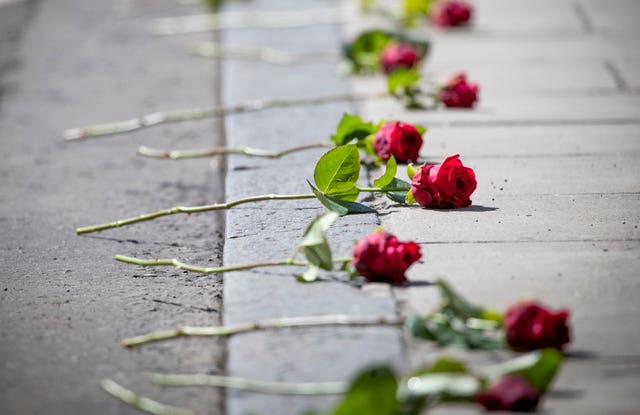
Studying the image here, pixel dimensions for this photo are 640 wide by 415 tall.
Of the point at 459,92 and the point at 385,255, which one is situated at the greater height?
the point at 459,92

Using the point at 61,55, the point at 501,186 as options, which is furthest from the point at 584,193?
the point at 61,55

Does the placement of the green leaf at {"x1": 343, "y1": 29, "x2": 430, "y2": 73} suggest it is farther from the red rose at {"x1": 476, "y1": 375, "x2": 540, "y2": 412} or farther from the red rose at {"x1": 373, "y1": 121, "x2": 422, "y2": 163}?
the red rose at {"x1": 476, "y1": 375, "x2": 540, "y2": 412}

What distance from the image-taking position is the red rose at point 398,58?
440cm

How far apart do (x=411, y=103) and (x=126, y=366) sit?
2045 mm

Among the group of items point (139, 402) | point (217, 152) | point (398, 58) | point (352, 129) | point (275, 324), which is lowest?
point (139, 402)

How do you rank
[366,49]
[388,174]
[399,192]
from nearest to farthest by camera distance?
1. [388,174]
2. [399,192]
3. [366,49]

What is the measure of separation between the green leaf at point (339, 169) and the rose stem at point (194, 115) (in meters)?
1.56

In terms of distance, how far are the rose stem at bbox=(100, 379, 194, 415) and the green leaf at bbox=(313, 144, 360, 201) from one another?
0.80 metres

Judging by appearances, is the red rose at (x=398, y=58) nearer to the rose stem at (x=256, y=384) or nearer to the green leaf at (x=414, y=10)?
the green leaf at (x=414, y=10)

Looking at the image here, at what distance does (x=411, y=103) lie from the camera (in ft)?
13.3

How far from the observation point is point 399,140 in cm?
326

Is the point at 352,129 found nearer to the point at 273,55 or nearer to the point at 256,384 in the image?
the point at 256,384

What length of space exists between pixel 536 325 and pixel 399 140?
4.14 ft

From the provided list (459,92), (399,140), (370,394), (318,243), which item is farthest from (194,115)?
(370,394)
